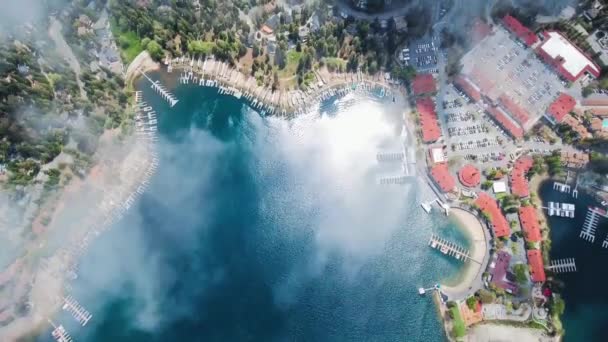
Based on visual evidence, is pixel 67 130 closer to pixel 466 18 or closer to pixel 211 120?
pixel 211 120

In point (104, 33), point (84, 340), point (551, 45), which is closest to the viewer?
point (84, 340)

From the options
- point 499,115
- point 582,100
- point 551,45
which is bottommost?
point 499,115

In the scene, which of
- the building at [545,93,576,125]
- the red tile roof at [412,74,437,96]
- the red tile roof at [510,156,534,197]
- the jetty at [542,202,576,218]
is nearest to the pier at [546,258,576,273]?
the jetty at [542,202,576,218]

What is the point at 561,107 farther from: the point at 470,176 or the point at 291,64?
the point at 291,64

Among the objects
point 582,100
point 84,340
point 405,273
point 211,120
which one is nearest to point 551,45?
point 582,100

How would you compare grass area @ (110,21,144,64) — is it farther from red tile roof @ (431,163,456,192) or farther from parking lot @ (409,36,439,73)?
red tile roof @ (431,163,456,192)

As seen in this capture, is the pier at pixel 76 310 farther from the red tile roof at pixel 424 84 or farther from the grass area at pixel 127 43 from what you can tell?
the red tile roof at pixel 424 84

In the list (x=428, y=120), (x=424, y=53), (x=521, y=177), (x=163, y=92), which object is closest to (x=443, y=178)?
(x=428, y=120)
